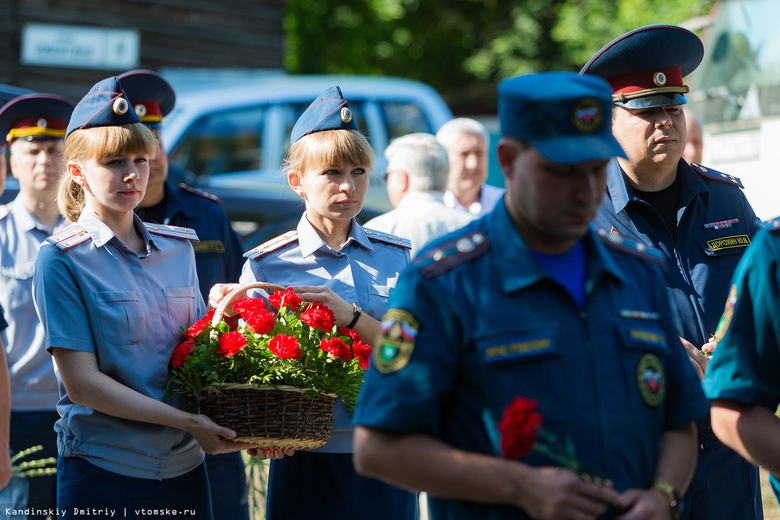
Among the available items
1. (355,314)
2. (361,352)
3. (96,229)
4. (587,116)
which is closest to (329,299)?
(355,314)

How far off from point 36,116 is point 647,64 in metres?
2.95

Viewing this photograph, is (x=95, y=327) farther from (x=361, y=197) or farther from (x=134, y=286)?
(x=361, y=197)

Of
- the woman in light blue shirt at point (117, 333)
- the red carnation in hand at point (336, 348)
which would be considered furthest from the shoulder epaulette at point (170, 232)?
the red carnation in hand at point (336, 348)

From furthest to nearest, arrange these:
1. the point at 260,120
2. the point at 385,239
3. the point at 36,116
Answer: the point at 260,120, the point at 36,116, the point at 385,239

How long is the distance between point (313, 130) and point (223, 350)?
0.96 meters

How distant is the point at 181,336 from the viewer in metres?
3.75

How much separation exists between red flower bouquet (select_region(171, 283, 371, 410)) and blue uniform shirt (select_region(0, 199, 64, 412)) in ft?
4.53

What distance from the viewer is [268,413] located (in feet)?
11.4

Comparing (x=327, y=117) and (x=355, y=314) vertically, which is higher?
(x=327, y=117)

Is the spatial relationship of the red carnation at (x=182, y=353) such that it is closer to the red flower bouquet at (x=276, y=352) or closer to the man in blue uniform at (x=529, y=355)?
the red flower bouquet at (x=276, y=352)

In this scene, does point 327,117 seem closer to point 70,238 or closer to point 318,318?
point 318,318

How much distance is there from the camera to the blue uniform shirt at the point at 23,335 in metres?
4.79

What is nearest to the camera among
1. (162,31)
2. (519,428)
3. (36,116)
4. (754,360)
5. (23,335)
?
(519,428)

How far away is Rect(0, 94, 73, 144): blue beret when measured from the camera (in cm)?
519
